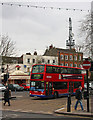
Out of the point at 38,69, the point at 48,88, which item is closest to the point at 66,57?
the point at 48,88

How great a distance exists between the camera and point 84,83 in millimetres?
32719

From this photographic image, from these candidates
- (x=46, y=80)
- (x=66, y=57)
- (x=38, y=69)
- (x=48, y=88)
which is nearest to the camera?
(x=46, y=80)

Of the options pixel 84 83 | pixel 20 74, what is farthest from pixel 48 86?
pixel 20 74

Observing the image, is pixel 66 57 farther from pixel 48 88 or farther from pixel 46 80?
pixel 46 80

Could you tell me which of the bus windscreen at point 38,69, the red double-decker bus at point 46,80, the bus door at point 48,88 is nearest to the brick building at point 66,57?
the red double-decker bus at point 46,80

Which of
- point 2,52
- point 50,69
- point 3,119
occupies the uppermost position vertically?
point 2,52

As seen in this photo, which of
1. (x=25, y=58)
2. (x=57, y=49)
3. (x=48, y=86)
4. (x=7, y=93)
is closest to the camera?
(x=7, y=93)

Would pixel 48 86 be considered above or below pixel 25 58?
below

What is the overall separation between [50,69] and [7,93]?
25.9 ft

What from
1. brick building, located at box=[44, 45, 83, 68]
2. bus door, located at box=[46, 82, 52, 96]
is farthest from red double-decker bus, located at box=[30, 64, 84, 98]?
brick building, located at box=[44, 45, 83, 68]

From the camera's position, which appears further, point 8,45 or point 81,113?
point 8,45

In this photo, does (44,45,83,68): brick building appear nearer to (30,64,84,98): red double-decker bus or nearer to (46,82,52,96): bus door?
(30,64,84,98): red double-decker bus

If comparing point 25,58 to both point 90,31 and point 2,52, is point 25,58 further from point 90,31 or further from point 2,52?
point 90,31

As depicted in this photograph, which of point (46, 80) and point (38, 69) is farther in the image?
point (38, 69)
